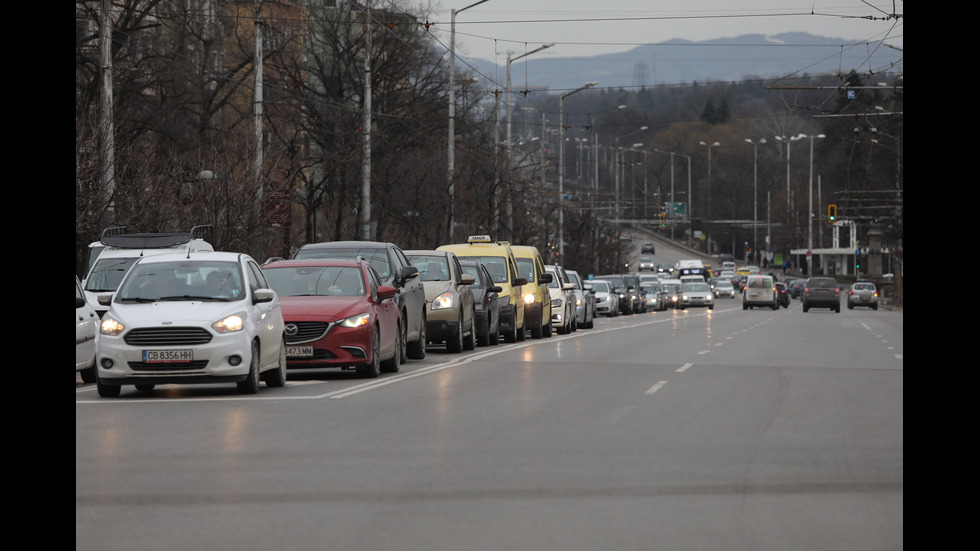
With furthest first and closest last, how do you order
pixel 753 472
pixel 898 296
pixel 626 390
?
1. pixel 898 296
2. pixel 626 390
3. pixel 753 472

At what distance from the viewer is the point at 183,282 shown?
725 inches

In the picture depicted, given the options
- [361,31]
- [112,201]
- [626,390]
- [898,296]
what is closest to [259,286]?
[626,390]

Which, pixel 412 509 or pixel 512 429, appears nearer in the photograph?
pixel 412 509

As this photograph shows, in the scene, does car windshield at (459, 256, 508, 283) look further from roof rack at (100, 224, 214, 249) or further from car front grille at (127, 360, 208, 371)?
car front grille at (127, 360, 208, 371)

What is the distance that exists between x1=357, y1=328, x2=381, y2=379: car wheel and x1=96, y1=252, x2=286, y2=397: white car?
2.13m

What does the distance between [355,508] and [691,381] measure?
11.6 metres

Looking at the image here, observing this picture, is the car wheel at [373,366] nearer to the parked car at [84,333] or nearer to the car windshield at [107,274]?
the parked car at [84,333]

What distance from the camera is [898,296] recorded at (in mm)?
90938

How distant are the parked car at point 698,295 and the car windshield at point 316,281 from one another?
69.8 metres

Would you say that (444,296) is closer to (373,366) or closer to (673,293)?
(373,366)

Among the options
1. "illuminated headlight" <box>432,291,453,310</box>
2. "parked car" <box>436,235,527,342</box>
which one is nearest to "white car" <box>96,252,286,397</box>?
"illuminated headlight" <box>432,291,453,310</box>

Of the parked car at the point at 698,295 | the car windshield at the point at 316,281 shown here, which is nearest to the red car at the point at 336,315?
the car windshield at the point at 316,281

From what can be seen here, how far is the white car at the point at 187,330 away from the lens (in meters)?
17.1
